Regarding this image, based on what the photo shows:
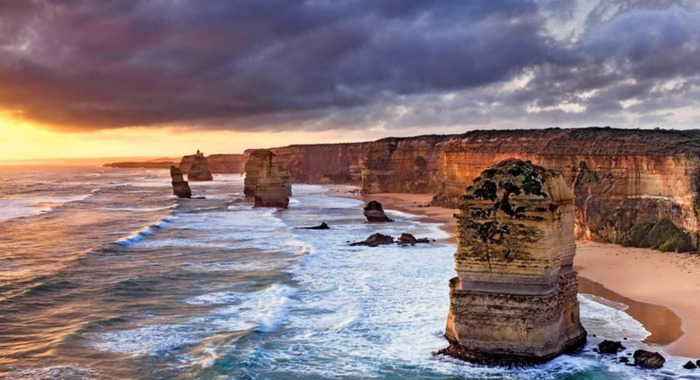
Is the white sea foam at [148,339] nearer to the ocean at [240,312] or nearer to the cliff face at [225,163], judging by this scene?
the ocean at [240,312]

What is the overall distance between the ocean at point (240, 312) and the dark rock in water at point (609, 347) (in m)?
0.40

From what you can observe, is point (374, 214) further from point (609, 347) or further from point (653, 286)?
point (609, 347)

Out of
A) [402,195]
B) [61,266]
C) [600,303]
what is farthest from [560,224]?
[402,195]

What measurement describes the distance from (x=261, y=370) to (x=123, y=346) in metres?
4.27

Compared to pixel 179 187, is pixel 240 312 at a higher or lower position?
lower

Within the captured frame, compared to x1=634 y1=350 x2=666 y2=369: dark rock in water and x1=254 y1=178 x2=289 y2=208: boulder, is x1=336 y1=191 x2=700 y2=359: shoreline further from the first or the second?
x1=254 y1=178 x2=289 y2=208: boulder

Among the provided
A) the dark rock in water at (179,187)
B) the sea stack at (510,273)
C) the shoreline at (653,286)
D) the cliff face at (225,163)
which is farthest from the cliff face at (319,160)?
the sea stack at (510,273)

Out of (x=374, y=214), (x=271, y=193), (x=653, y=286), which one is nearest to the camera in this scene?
(x=653, y=286)

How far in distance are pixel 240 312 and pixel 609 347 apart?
10.8 m

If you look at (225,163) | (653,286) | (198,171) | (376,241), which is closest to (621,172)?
(653,286)

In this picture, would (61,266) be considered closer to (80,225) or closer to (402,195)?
(80,225)

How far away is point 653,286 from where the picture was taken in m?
22.8

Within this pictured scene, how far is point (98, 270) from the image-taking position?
92.9 ft

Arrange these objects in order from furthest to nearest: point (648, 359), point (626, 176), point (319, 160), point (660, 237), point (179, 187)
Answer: point (319, 160) → point (179, 187) → point (626, 176) → point (660, 237) → point (648, 359)
